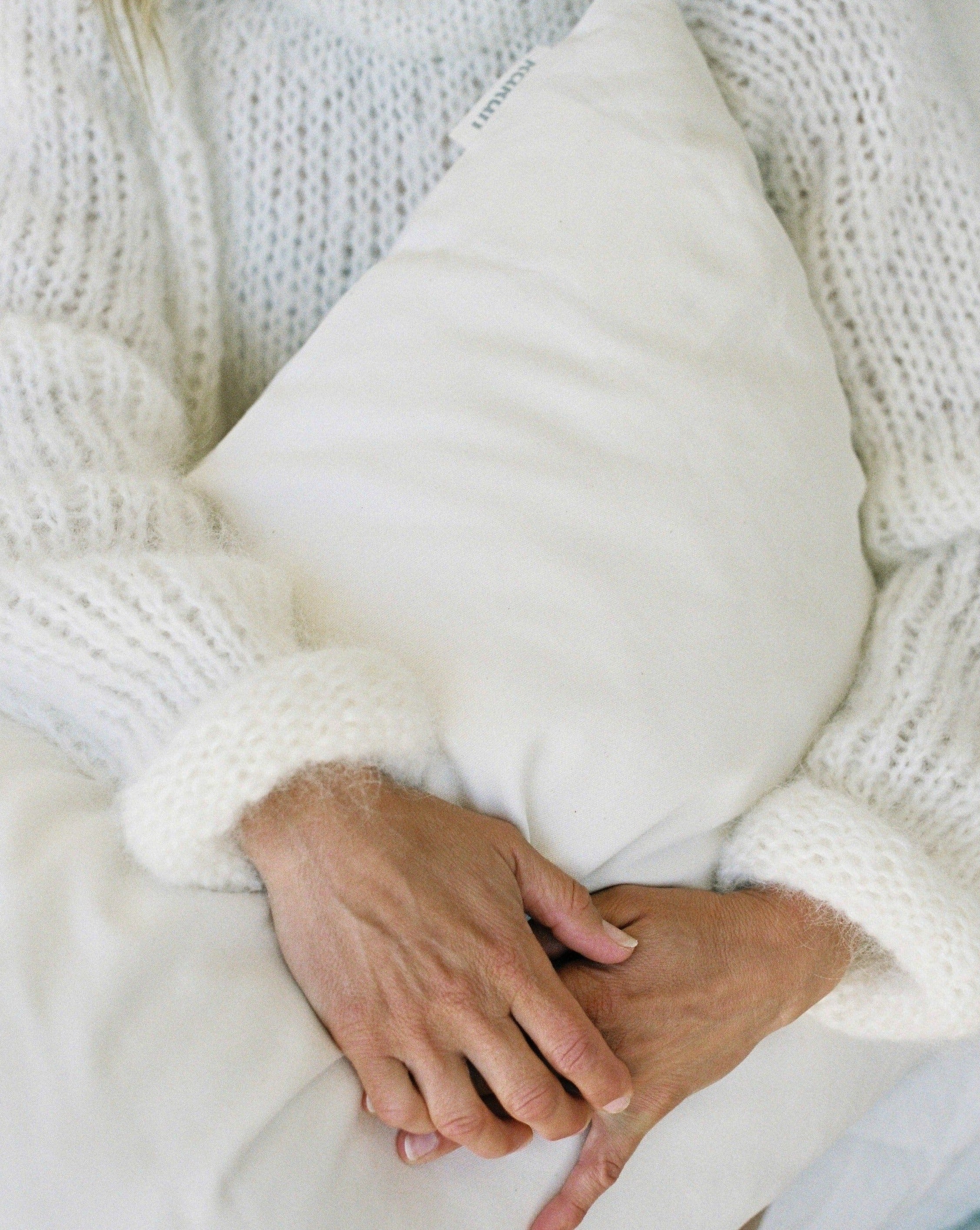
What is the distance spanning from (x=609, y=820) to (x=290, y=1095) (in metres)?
0.21

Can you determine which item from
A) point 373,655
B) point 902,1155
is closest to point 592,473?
point 373,655

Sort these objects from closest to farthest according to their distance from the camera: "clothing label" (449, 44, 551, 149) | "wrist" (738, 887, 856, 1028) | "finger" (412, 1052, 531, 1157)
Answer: "finger" (412, 1052, 531, 1157)
"wrist" (738, 887, 856, 1028)
"clothing label" (449, 44, 551, 149)

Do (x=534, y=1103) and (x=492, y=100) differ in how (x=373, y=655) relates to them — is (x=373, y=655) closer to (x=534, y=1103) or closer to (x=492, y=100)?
(x=534, y=1103)

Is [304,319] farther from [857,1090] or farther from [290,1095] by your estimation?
[857,1090]

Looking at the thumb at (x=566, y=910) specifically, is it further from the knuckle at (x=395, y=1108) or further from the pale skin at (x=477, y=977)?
the knuckle at (x=395, y=1108)

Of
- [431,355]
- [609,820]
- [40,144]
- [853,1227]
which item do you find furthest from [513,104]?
[853,1227]

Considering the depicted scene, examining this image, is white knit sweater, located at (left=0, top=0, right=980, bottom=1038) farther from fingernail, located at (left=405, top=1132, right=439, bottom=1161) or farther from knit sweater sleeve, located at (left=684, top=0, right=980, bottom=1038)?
fingernail, located at (left=405, top=1132, right=439, bottom=1161)

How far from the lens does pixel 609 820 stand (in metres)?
0.56

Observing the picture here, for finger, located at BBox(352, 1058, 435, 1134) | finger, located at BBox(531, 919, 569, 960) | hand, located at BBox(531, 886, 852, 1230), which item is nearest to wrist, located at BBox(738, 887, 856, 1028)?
hand, located at BBox(531, 886, 852, 1230)

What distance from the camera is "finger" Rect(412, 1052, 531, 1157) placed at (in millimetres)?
503

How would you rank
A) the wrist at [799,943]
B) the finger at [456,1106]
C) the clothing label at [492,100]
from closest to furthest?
the finger at [456,1106] → the wrist at [799,943] → the clothing label at [492,100]

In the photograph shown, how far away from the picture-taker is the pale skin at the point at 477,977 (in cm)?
51

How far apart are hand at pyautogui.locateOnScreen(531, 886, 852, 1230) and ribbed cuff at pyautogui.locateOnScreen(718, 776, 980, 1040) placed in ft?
0.07

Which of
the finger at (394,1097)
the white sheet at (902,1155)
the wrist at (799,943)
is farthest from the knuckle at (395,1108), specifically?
the white sheet at (902,1155)
